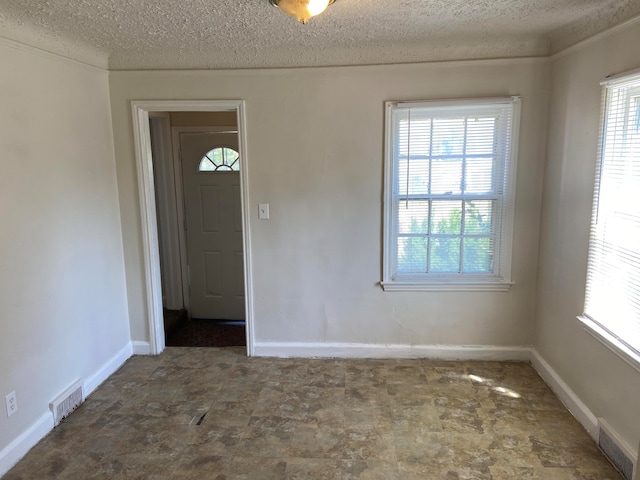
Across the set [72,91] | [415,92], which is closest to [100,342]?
[72,91]

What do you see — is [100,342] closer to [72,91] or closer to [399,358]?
[72,91]

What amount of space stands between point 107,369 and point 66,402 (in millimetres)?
520

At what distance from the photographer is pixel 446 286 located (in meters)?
3.38

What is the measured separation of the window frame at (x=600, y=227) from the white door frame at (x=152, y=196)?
2285 mm

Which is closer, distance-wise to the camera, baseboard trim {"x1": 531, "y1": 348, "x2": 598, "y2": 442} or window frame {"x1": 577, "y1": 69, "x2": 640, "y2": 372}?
window frame {"x1": 577, "y1": 69, "x2": 640, "y2": 372}

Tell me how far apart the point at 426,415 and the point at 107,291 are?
2.42 metres

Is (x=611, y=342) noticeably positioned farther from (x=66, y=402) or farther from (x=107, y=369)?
(x=107, y=369)

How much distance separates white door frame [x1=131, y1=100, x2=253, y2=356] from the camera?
10.8 feet

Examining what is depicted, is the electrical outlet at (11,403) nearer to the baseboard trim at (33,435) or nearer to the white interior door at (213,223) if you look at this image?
the baseboard trim at (33,435)

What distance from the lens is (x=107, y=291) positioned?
3.29 meters

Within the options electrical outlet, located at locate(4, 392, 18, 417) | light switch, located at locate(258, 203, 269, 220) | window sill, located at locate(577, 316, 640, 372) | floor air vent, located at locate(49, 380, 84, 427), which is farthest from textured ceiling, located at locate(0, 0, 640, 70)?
floor air vent, located at locate(49, 380, 84, 427)

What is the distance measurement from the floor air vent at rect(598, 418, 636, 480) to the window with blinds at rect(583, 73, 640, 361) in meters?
0.47

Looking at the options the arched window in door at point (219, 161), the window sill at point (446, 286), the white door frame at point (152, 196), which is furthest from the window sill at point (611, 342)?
the arched window in door at point (219, 161)

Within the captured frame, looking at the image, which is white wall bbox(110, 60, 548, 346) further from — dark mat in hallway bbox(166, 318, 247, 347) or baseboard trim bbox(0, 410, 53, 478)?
baseboard trim bbox(0, 410, 53, 478)
